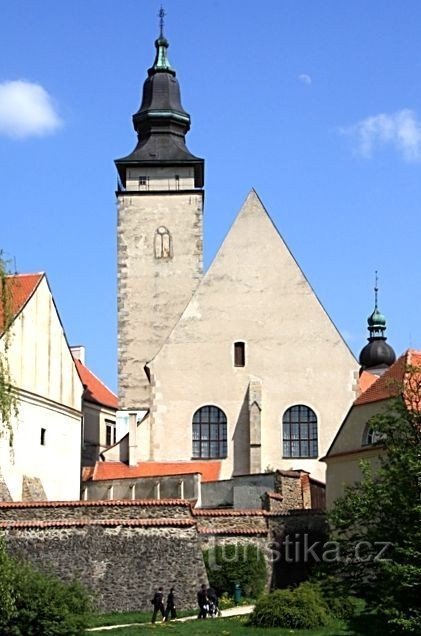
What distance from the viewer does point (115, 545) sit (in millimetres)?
29031

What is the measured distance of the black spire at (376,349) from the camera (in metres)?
73.6

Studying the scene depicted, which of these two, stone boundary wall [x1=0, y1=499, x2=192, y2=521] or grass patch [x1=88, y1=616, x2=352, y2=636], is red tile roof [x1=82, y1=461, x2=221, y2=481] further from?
grass patch [x1=88, y1=616, x2=352, y2=636]

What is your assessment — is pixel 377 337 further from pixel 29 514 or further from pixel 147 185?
pixel 29 514

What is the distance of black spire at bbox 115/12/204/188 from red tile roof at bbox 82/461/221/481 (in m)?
18.4

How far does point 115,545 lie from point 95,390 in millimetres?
25525

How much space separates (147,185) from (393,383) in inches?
1177

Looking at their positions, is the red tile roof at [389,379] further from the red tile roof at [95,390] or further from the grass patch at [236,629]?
the red tile roof at [95,390]

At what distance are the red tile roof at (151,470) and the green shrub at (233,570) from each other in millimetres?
12425

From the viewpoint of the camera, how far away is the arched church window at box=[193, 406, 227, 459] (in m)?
45.1

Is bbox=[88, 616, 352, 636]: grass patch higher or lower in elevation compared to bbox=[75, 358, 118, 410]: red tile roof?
lower

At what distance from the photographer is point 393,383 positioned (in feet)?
98.3

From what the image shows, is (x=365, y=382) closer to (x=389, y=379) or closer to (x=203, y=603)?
(x=389, y=379)

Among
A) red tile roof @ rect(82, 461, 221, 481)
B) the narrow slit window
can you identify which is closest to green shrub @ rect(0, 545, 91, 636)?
red tile roof @ rect(82, 461, 221, 481)

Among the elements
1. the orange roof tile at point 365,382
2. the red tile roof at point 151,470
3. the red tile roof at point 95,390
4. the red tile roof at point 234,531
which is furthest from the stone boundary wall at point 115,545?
the red tile roof at point 95,390
